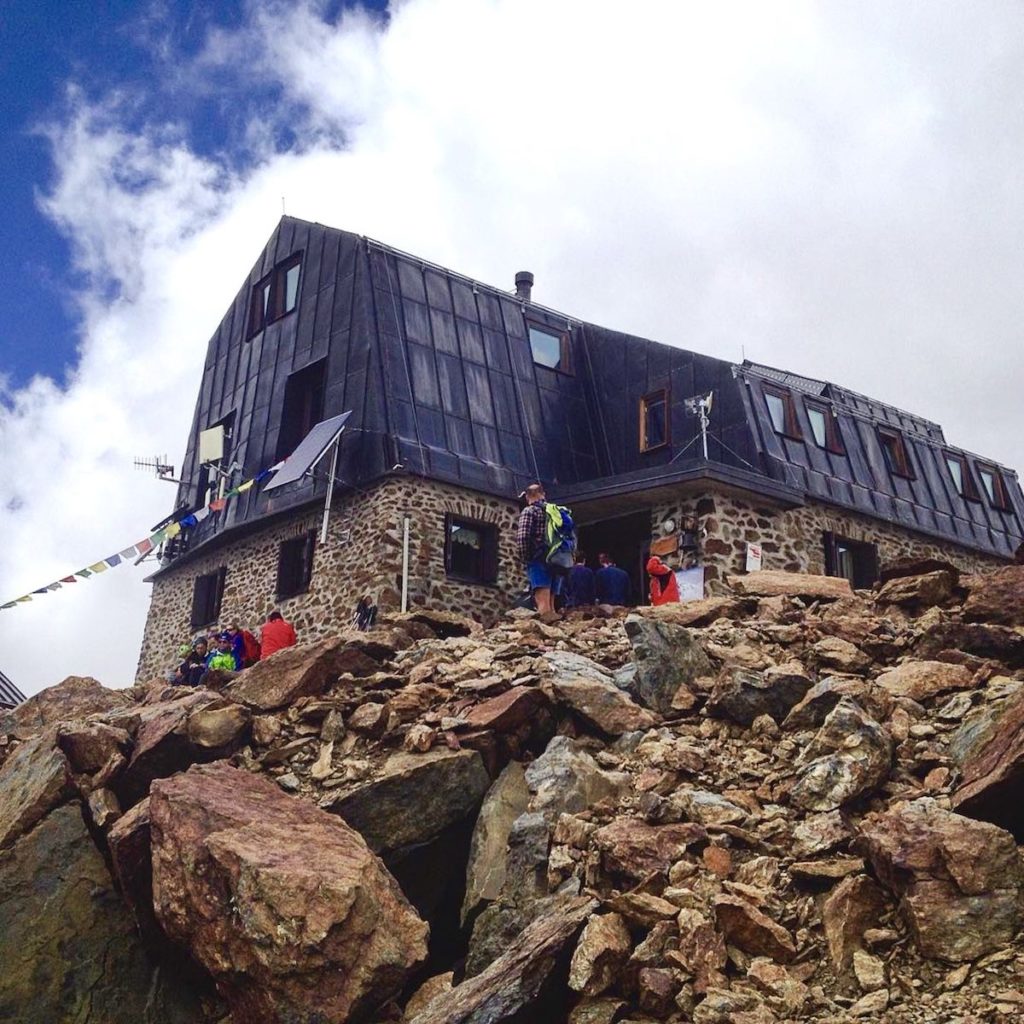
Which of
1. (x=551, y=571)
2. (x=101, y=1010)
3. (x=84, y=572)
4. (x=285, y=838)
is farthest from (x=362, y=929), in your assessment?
(x=84, y=572)

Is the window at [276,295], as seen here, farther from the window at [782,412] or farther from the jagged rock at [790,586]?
the jagged rock at [790,586]

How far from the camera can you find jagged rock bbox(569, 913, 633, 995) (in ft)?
21.0

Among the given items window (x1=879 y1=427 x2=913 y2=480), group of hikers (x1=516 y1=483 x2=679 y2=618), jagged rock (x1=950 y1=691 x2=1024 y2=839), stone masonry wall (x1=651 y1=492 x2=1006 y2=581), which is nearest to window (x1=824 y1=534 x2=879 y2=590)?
stone masonry wall (x1=651 y1=492 x2=1006 y2=581)

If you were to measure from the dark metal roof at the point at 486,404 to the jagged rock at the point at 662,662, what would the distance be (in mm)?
8064

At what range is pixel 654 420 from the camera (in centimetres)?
2262

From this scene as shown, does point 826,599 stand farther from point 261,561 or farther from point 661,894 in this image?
point 261,561

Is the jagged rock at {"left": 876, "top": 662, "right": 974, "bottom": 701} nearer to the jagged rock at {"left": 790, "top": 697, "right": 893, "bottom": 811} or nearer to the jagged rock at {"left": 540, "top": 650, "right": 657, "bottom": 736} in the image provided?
the jagged rock at {"left": 790, "top": 697, "right": 893, "bottom": 811}

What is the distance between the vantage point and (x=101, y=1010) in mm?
8625

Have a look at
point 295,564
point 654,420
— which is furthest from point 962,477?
point 295,564

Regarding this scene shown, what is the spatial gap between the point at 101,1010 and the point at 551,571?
327 inches

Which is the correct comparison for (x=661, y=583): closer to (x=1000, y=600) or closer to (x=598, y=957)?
(x=1000, y=600)

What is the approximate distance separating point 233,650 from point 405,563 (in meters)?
3.18

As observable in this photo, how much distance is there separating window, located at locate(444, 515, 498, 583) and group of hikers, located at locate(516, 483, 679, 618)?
3257mm

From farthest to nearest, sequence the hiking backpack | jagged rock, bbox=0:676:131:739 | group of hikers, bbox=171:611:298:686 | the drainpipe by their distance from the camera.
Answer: the drainpipe, group of hikers, bbox=171:611:298:686, the hiking backpack, jagged rock, bbox=0:676:131:739
